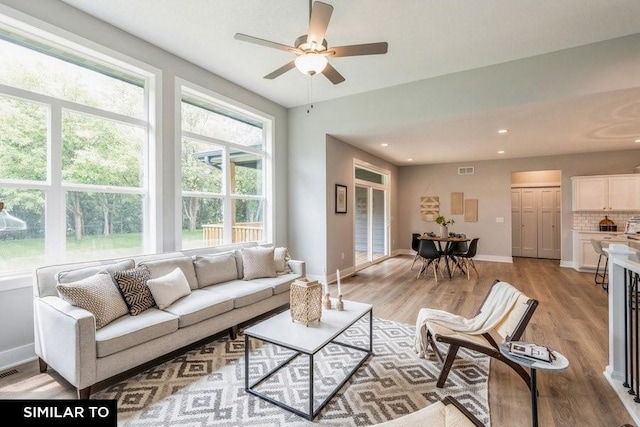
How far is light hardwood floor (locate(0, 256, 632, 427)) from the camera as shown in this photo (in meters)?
1.98

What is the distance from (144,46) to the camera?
3426mm

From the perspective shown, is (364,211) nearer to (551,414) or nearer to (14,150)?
(551,414)

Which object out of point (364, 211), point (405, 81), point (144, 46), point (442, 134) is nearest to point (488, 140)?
point (442, 134)

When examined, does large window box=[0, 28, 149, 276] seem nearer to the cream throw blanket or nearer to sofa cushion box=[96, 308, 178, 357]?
sofa cushion box=[96, 308, 178, 357]

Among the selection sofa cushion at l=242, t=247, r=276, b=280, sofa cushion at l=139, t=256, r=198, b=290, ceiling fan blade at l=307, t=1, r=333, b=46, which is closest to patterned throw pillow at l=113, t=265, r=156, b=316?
sofa cushion at l=139, t=256, r=198, b=290

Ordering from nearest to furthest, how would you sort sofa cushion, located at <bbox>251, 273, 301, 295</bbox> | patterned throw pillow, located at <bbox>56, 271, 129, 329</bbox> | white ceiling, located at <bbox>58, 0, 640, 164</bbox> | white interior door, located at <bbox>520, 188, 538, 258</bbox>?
1. patterned throw pillow, located at <bbox>56, 271, 129, 329</bbox>
2. white ceiling, located at <bbox>58, 0, 640, 164</bbox>
3. sofa cushion, located at <bbox>251, 273, 301, 295</bbox>
4. white interior door, located at <bbox>520, 188, 538, 258</bbox>

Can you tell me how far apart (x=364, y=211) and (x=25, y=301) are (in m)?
5.77

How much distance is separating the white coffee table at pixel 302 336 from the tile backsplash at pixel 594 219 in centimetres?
677

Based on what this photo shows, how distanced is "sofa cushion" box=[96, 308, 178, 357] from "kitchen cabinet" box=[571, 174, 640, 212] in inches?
318

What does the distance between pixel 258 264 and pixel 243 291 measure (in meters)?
0.59

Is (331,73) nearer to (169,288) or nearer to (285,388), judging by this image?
(169,288)

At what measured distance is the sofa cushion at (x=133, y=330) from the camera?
2082mm

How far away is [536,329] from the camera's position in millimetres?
3318

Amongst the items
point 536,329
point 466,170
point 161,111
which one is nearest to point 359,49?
point 161,111
